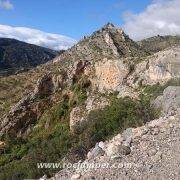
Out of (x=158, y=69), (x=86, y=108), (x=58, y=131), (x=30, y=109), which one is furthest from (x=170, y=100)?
(x=30, y=109)

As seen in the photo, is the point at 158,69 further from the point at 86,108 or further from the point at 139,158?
the point at 139,158

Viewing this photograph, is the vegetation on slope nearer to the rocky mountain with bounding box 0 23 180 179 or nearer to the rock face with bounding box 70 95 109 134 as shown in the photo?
the rocky mountain with bounding box 0 23 180 179

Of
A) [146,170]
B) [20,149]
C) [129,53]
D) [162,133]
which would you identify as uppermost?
[129,53]

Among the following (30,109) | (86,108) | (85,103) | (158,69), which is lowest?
(30,109)

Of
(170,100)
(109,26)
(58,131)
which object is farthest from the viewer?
(109,26)

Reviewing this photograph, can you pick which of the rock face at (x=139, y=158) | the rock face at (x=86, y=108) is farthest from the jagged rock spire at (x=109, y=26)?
the rock face at (x=139, y=158)

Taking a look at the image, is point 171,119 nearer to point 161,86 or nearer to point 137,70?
point 161,86

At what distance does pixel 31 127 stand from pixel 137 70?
48.1ft

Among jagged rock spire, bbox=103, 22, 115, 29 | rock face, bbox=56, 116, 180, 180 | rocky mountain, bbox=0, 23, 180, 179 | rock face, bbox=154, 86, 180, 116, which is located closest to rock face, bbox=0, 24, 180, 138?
rocky mountain, bbox=0, 23, 180, 179

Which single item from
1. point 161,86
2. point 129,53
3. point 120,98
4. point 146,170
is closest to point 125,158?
point 146,170

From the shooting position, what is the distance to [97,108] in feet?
131

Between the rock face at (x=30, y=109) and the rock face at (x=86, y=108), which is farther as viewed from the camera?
the rock face at (x=30, y=109)

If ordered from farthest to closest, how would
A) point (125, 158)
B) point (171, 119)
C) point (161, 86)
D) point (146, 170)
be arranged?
point (161, 86), point (171, 119), point (125, 158), point (146, 170)

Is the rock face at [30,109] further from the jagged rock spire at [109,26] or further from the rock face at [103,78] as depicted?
the jagged rock spire at [109,26]
